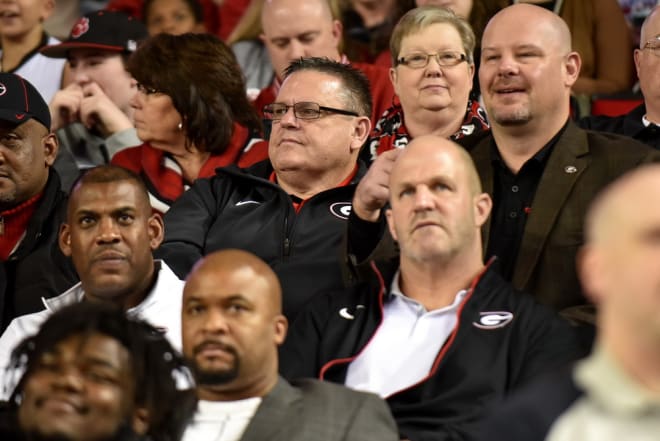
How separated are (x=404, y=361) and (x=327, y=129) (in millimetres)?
1333

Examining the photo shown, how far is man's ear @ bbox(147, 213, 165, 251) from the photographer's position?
482 cm

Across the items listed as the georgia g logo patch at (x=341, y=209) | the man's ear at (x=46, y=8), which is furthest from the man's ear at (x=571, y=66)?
the man's ear at (x=46, y=8)

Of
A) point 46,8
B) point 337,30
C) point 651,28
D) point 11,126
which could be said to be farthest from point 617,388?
point 46,8

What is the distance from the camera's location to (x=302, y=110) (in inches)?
209

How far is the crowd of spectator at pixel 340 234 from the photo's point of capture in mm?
3389

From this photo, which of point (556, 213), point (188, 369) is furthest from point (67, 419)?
point (556, 213)

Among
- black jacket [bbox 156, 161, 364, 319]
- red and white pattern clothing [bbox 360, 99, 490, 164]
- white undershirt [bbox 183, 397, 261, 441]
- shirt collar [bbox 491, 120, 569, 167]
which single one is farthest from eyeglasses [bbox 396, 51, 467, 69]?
white undershirt [bbox 183, 397, 261, 441]

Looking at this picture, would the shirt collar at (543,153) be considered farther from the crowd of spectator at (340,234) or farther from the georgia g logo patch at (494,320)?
the georgia g logo patch at (494,320)

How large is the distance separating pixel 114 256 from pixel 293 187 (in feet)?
2.84

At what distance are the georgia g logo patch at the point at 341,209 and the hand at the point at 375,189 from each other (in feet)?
1.62

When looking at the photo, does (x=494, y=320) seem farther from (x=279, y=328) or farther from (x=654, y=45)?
(x=654, y=45)

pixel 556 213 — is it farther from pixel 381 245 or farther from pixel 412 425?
pixel 412 425

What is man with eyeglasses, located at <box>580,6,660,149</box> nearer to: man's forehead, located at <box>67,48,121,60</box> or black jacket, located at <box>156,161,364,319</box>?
black jacket, located at <box>156,161,364,319</box>

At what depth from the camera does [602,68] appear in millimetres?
6438
